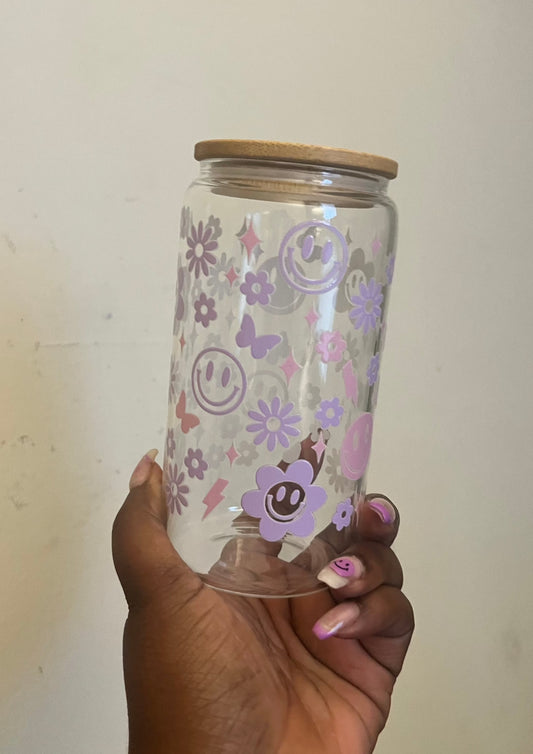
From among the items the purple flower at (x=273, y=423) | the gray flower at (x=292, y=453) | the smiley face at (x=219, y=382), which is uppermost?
the smiley face at (x=219, y=382)

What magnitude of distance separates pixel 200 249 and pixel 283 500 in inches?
8.5

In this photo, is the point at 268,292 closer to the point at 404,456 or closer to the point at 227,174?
the point at 227,174

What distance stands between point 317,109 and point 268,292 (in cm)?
36

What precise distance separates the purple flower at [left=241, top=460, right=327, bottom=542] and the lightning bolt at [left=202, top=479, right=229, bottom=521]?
0.07m

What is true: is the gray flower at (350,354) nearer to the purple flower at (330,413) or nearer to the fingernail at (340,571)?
the purple flower at (330,413)

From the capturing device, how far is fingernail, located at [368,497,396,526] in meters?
0.73

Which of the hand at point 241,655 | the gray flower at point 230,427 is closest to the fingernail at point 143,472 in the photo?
the hand at point 241,655

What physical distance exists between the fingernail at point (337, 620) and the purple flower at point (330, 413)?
6.9 inches

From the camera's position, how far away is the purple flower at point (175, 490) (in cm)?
64

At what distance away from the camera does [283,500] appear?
59cm

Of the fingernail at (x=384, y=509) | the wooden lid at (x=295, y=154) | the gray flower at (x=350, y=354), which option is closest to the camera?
the wooden lid at (x=295, y=154)

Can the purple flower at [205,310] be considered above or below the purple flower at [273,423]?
above

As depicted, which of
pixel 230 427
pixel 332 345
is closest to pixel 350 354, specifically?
pixel 332 345

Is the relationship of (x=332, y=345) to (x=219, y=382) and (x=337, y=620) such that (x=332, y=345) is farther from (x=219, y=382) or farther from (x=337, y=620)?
(x=337, y=620)
